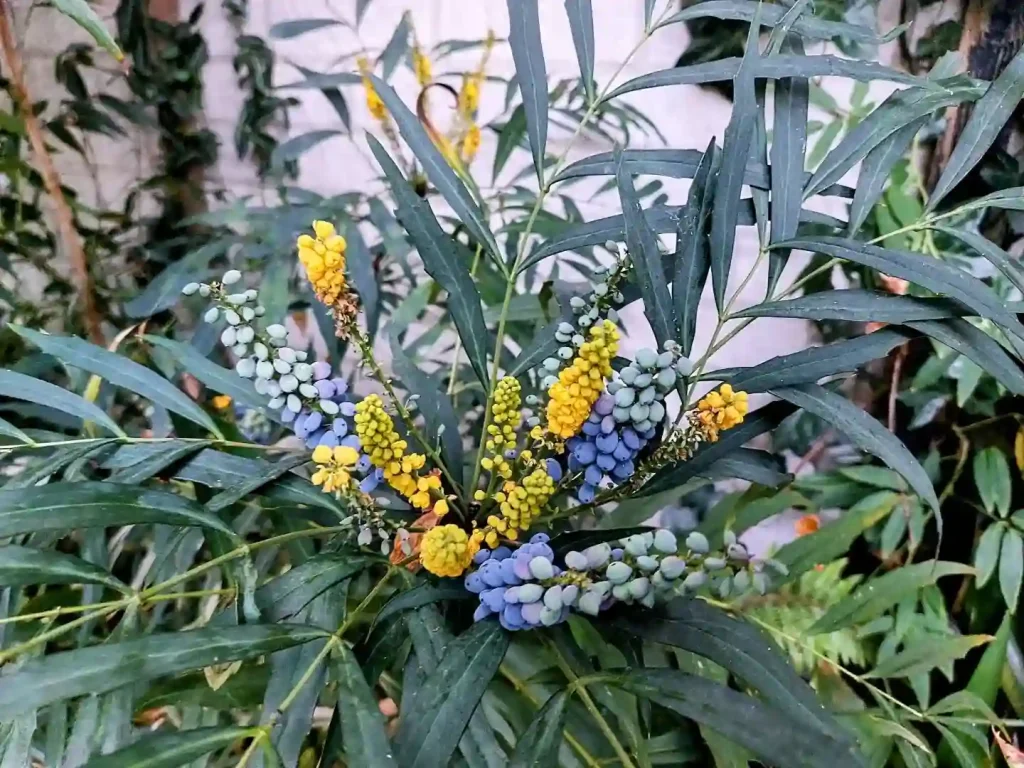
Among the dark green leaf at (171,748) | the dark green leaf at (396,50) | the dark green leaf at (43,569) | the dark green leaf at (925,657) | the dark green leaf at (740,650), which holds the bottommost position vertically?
the dark green leaf at (925,657)

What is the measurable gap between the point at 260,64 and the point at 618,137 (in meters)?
0.52

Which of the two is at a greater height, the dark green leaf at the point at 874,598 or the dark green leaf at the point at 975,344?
the dark green leaf at the point at 975,344

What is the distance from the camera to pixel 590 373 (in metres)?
0.30

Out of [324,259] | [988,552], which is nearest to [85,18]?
[324,259]

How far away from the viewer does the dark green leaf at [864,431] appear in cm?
32

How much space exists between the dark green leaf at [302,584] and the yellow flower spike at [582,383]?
135 mm

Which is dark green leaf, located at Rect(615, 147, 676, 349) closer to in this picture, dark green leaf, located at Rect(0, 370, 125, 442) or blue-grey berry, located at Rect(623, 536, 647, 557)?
blue-grey berry, located at Rect(623, 536, 647, 557)

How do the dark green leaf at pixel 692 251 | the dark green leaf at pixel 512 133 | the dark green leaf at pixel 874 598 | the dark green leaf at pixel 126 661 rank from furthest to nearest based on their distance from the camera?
the dark green leaf at pixel 512 133
the dark green leaf at pixel 874 598
the dark green leaf at pixel 692 251
the dark green leaf at pixel 126 661

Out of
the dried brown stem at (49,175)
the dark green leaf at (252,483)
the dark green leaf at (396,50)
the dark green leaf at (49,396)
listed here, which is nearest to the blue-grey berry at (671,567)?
the dark green leaf at (252,483)

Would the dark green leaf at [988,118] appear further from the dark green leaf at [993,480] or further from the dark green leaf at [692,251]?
the dark green leaf at [993,480]

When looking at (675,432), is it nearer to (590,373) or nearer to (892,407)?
(590,373)

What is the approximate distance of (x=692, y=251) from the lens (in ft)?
1.16

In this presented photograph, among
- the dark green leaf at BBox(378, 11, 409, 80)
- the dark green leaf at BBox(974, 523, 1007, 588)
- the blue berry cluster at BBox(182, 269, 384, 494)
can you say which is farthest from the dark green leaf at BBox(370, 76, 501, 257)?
the dark green leaf at BBox(974, 523, 1007, 588)

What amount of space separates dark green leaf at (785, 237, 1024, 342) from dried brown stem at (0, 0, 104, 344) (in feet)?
2.36
